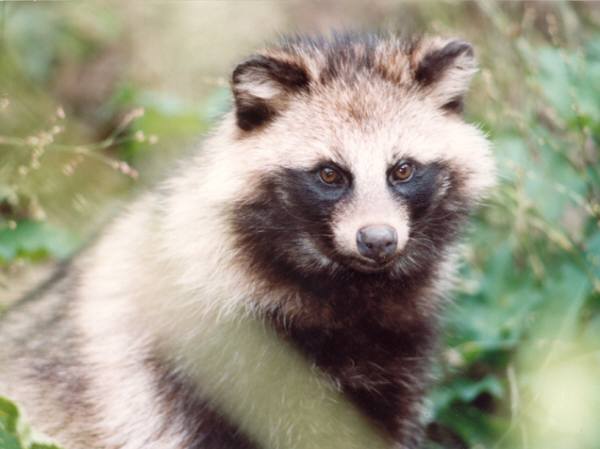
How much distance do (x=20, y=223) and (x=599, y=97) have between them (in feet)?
9.89

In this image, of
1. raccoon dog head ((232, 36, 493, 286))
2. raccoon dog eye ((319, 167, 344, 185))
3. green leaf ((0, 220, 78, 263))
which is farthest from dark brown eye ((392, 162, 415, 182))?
green leaf ((0, 220, 78, 263))

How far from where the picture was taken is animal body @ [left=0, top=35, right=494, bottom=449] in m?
3.39

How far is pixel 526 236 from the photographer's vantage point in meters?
4.89

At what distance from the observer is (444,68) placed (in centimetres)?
359

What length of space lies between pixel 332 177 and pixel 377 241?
13.0 inches

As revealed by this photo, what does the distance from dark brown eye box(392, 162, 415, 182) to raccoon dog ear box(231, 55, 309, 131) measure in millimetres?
450

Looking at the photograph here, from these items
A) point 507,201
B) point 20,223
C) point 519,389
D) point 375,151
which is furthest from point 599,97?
point 20,223

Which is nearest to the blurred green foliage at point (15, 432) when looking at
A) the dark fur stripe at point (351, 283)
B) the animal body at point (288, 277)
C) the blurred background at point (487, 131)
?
the animal body at point (288, 277)

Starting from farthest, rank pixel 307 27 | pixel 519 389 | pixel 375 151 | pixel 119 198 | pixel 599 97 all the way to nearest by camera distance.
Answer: pixel 307 27 → pixel 119 198 → pixel 599 97 → pixel 519 389 → pixel 375 151

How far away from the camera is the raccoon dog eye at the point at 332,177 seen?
3.34 m

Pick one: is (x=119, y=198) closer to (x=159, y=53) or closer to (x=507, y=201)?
(x=159, y=53)

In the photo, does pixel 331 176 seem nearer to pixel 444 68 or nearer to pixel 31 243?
pixel 444 68

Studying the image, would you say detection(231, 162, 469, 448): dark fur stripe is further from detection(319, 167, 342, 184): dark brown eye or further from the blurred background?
the blurred background

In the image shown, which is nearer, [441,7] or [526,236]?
[526,236]
